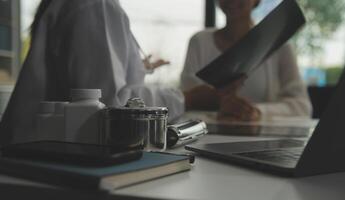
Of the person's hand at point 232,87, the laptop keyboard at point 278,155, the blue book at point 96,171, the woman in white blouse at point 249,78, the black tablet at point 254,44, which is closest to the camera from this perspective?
the blue book at point 96,171

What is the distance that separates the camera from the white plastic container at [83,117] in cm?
58

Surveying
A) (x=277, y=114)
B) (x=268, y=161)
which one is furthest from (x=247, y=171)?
(x=277, y=114)

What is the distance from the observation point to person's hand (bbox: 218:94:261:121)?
4.44 ft

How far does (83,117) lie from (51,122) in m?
0.06

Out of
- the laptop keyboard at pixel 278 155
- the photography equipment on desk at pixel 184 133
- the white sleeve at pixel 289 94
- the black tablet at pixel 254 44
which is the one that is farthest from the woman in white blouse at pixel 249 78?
the laptop keyboard at pixel 278 155

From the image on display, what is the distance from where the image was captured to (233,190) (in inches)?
16.7

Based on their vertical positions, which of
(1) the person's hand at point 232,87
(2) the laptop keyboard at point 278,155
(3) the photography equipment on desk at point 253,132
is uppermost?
(1) the person's hand at point 232,87

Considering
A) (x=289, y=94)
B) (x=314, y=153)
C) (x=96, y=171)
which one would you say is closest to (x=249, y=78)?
(x=289, y=94)

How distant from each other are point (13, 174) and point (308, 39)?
3.01 metres

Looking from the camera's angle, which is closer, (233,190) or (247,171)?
(233,190)

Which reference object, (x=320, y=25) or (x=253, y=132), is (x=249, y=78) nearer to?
(x=253, y=132)

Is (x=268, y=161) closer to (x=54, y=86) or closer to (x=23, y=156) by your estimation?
(x=23, y=156)

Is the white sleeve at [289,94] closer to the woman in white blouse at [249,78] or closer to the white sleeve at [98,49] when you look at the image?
the woman in white blouse at [249,78]

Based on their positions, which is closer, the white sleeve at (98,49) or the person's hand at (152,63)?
the white sleeve at (98,49)
